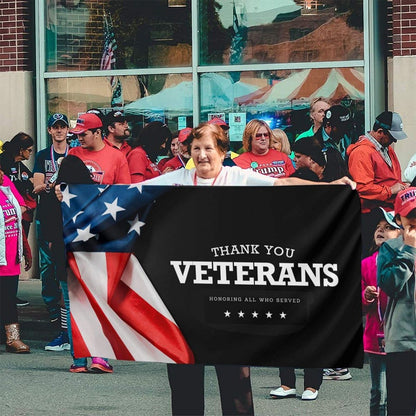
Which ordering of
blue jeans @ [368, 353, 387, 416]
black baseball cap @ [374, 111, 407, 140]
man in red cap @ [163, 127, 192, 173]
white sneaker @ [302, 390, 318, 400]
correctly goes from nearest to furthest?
blue jeans @ [368, 353, 387, 416], white sneaker @ [302, 390, 318, 400], black baseball cap @ [374, 111, 407, 140], man in red cap @ [163, 127, 192, 173]

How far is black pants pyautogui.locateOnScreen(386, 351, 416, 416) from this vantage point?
6.25 m

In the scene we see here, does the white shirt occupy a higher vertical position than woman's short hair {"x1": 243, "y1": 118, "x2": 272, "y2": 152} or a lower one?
lower

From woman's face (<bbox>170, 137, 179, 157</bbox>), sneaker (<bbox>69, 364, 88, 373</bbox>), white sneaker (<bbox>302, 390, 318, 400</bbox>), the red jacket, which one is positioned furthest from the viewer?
woman's face (<bbox>170, 137, 179, 157</bbox>)

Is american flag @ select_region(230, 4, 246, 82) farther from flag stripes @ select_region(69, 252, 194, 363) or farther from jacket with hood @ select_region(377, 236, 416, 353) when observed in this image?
flag stripes @ select_region(69, 252, 194, 363)

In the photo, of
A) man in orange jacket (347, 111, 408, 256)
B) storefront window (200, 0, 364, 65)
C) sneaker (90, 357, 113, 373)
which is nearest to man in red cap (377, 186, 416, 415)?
sneaker (90, 357, 113, 373)

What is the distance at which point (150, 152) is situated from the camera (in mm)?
12320

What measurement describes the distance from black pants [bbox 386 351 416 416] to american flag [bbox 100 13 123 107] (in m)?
9.03

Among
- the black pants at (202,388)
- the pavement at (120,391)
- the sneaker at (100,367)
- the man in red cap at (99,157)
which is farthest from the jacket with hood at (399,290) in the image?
the man in red cap at (99,157)

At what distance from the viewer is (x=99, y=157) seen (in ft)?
35.9

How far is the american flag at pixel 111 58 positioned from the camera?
14.9m

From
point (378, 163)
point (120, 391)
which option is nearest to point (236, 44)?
point (378, 163)

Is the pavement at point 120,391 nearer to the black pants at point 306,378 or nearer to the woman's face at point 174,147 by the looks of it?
the black pants at point 306,378

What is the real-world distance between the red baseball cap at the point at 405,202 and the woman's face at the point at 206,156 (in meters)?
1.05

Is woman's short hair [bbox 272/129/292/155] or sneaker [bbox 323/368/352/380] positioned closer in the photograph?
sneaker [bbox 323/368/352/380]
